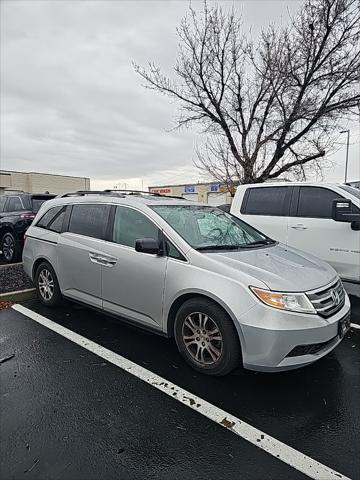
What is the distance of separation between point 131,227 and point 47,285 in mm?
1847

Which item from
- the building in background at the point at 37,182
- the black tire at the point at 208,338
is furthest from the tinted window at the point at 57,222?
the building in background at the point at 37,182

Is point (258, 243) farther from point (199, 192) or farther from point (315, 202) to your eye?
point (199, 192)

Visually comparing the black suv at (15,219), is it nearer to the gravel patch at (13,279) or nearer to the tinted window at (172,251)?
the gravel patch at (13,279)

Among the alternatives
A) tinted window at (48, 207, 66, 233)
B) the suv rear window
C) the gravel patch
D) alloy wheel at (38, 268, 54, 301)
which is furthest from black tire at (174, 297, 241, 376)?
the suv rear window

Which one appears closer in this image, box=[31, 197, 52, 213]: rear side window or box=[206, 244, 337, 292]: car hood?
box=[206, 244, 337, 292]: car hood

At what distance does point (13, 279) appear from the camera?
5879 millimetres

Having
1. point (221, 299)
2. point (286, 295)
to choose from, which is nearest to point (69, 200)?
point (221, 299)

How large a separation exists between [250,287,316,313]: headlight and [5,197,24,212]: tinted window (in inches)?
285

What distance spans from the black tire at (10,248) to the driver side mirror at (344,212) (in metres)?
6.78

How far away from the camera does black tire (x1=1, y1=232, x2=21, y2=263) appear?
25.3ft

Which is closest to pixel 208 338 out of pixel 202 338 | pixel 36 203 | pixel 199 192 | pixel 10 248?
pixel 202 338

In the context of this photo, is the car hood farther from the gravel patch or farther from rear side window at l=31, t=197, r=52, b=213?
rear side window at l=31, t=197, r=52, b=213

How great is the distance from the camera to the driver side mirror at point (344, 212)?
473 centimetres

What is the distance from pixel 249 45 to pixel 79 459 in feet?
50.4
